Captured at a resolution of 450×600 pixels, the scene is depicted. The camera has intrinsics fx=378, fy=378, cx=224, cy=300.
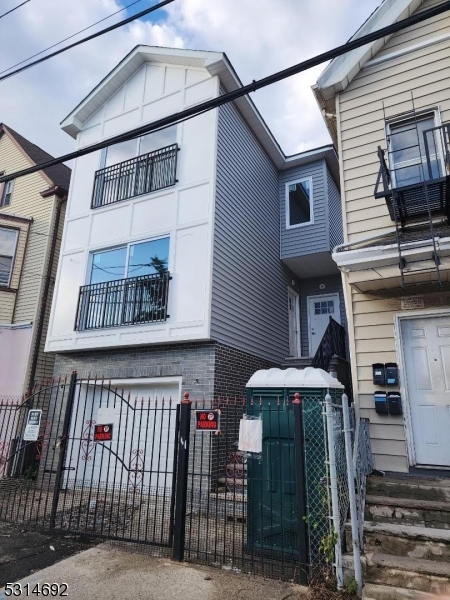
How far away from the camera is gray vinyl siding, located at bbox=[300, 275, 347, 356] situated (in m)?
12.5

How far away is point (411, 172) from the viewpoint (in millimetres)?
6293

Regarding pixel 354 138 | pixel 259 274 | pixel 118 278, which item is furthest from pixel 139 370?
pixel 354 138

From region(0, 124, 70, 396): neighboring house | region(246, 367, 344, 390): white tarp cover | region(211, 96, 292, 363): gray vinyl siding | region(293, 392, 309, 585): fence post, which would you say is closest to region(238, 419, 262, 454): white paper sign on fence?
region(293, 392, 309, 585): fence post

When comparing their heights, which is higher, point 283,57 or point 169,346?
point 283,57

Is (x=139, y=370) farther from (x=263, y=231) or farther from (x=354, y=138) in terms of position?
(x=354, y=138)

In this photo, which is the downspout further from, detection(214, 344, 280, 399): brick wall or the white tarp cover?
the white tarp cover

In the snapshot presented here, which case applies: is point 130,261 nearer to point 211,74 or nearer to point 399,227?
point 211,74

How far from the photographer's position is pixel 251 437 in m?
4.24

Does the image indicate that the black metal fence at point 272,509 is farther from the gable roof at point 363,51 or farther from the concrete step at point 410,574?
the gable roof at point 363,51

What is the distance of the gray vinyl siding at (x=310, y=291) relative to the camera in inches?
494

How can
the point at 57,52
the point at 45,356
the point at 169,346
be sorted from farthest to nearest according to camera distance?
1. the point at 45,356
2. the point at 169,346
3. the point at 57,52

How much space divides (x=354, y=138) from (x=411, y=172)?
3.93 ft

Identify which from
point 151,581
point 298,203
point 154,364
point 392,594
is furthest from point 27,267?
point 392,594

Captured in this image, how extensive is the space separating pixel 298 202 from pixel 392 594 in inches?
436
